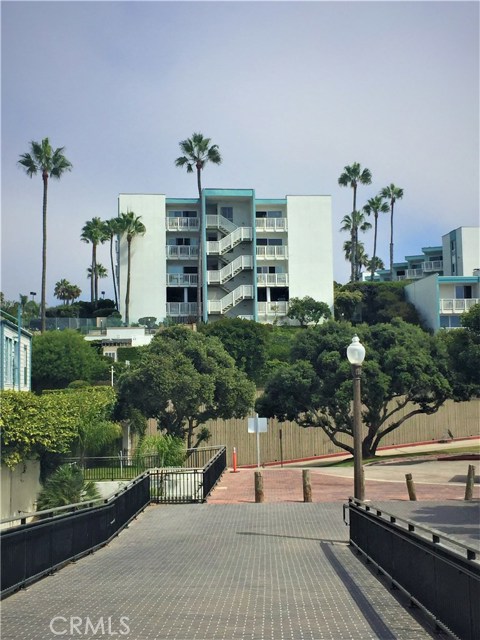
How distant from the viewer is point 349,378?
117ft

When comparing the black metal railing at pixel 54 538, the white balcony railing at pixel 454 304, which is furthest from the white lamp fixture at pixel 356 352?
the white balcony railing at pixel 454 304

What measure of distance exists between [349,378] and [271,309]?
3577 centimetres

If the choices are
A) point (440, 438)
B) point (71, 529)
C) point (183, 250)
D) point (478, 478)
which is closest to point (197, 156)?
point (183, 250)

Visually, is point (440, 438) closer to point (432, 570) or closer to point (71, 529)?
point (71, 529)

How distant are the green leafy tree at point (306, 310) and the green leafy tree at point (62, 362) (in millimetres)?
18555

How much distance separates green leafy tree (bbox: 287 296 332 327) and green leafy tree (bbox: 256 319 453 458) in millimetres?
30566

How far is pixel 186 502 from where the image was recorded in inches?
917

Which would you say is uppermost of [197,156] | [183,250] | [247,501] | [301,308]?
[197,156]

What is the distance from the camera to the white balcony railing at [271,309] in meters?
71.2

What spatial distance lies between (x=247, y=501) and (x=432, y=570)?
51.4 ft

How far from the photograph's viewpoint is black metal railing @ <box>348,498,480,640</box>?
678 cm

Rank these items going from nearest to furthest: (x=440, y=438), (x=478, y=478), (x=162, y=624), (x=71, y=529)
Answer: (x=162, y=624), (x=71, y=529), (x=478, y=478), (x=440, y=438)

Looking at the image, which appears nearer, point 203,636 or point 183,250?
point 203,636

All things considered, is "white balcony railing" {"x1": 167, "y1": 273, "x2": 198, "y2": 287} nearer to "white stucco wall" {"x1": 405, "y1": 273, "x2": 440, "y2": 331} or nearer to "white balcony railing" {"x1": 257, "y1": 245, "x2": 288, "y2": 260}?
"white balcony railing" {"x1": 257, "y1": 245, "x2": 288, "y2": 260}
